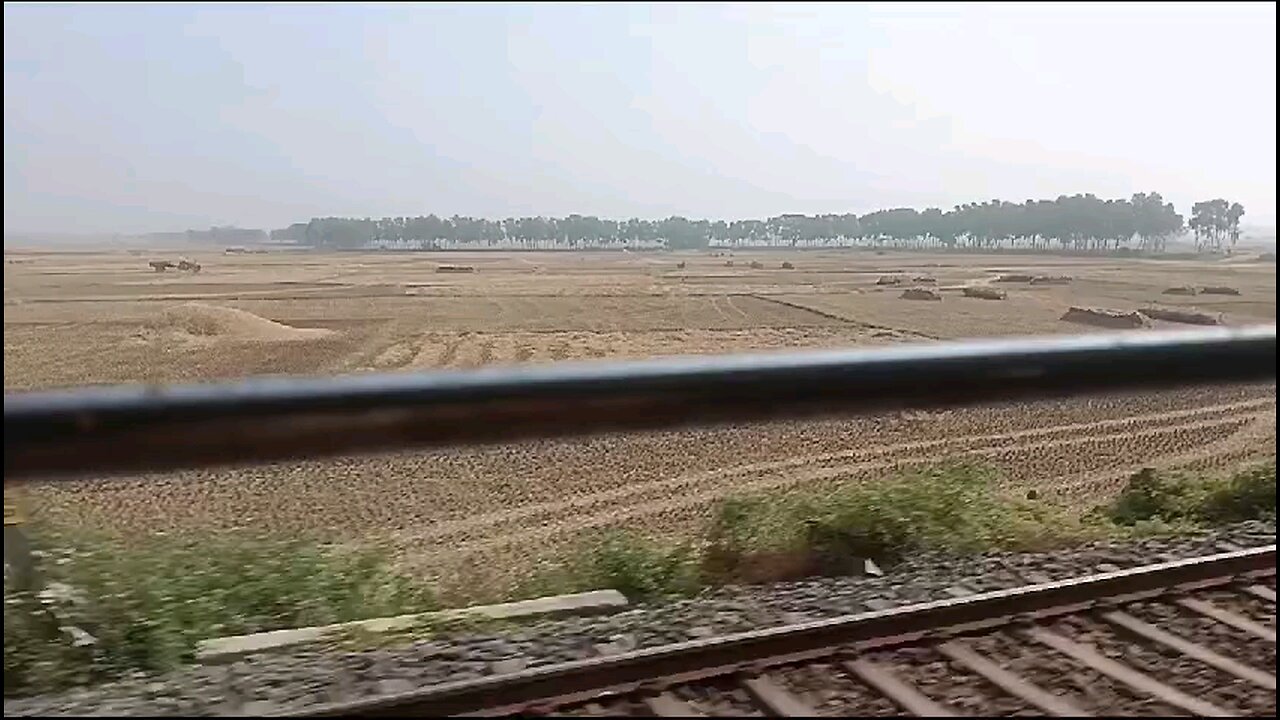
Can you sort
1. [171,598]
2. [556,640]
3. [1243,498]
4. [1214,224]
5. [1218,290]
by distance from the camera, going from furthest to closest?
[1243,498], [1214,224], [1218,290], [171,598], [556,640]

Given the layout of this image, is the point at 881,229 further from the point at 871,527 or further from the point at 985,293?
the point at 871,527

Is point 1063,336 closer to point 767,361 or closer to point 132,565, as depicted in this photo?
point 767,361

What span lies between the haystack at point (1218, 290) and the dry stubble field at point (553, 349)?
0.11 ft

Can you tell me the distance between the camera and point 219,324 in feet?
10.6

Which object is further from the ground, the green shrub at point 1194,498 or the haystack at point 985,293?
the haystack at point 985,293

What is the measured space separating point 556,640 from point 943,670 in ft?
2.74

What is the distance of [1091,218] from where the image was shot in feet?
12.5

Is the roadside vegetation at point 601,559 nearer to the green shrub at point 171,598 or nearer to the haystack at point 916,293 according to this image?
the green shrub at point 171,598

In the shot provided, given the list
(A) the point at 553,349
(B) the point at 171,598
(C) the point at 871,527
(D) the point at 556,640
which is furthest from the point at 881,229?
(B) the point at 171,598

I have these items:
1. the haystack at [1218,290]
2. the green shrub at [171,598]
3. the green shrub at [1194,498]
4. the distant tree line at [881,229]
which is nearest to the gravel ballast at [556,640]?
the green shrub at [171,598]

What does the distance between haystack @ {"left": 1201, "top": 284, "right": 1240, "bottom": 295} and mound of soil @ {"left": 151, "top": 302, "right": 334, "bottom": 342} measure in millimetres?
2365

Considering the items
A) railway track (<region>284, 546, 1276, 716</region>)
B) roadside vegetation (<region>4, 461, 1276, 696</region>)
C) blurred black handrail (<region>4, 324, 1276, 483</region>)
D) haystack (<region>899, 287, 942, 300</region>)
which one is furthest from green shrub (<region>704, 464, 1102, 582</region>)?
blurred black handrail (<region>4, 324, 1276, 483</region>)

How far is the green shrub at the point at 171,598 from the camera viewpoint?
2.12 meters

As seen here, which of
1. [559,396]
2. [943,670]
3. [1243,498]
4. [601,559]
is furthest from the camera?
[1243,498]
